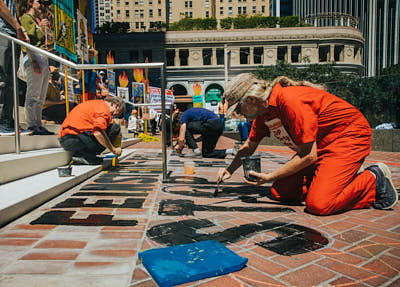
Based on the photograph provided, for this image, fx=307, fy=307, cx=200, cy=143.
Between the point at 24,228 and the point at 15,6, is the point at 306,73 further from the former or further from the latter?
the point at 24,228

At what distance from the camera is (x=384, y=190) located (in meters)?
2.95

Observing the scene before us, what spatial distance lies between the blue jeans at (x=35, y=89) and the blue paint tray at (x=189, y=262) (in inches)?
154

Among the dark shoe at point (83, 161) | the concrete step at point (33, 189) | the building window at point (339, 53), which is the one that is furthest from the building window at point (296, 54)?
the concrete step at point (33, 189)

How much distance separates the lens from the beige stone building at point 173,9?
7225 cm

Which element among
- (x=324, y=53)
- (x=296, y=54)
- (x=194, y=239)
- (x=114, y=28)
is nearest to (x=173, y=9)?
(x=114, y=28)

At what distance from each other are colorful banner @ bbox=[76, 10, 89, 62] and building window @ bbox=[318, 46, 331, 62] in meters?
40.5

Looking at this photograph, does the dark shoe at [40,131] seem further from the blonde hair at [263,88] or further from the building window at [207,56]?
the building window at [207,56]

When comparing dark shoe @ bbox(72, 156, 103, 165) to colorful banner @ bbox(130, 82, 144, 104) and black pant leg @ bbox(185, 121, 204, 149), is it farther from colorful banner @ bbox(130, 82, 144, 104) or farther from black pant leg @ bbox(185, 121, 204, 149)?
colorful banner @ bbox(130, 82, 144, 104)

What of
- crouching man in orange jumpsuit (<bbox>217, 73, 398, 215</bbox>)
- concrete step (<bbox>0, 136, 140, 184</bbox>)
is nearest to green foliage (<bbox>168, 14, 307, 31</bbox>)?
concrete step (<bbox>0, 136, 140, 184</bbox>)

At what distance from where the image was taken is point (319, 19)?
4662cm

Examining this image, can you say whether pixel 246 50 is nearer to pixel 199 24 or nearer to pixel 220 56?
pixel 220 56

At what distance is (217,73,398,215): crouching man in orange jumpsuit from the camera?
267 cm

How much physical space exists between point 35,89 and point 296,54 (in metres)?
44.1

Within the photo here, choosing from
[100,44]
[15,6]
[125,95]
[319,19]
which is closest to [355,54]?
[319,19]
